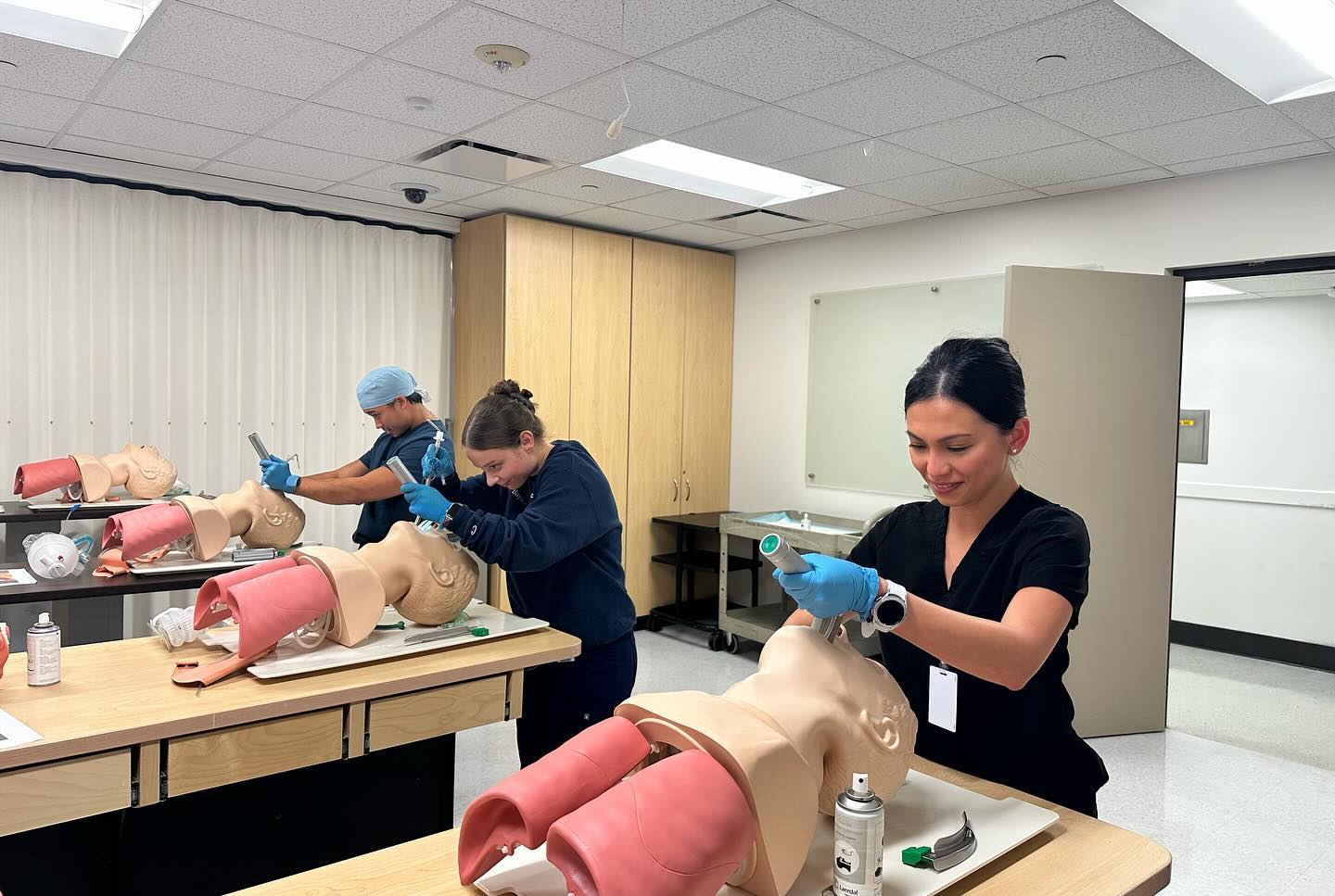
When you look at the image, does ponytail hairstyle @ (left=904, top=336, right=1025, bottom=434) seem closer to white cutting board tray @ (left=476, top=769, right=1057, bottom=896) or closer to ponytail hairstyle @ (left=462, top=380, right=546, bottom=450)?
white cutting board tray @ (left=476, top=769, right=1057, bottom=896)

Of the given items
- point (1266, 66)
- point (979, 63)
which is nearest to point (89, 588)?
point (979, 63)

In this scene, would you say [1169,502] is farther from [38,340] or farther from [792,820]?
[38,340]

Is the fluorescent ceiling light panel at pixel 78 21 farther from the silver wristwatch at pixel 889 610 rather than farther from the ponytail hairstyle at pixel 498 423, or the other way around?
the silver wristwatch at pixel 889 610

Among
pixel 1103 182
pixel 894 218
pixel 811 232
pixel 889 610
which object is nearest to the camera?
pixel 889 610

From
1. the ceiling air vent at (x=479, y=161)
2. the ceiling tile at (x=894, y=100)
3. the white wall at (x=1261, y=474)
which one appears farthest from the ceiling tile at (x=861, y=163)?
the white wall at (x=1261, y=474)

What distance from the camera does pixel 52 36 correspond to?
8.98ft

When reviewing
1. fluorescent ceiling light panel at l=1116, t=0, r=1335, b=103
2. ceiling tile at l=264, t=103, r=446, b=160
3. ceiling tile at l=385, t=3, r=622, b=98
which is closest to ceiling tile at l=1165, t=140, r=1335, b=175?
fluorescent ceiling light panel at l=1116, t=0, r=1335, b=103

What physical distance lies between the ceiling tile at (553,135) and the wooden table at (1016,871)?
8.66 feet

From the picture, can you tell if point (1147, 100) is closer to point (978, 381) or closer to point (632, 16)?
point (632, 16)

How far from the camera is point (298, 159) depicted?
4.00m

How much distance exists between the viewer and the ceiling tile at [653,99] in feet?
9.53

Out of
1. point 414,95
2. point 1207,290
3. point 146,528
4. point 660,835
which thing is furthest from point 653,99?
point 1207,290

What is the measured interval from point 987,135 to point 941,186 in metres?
0.79

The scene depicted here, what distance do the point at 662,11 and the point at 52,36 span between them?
6.22 feet
